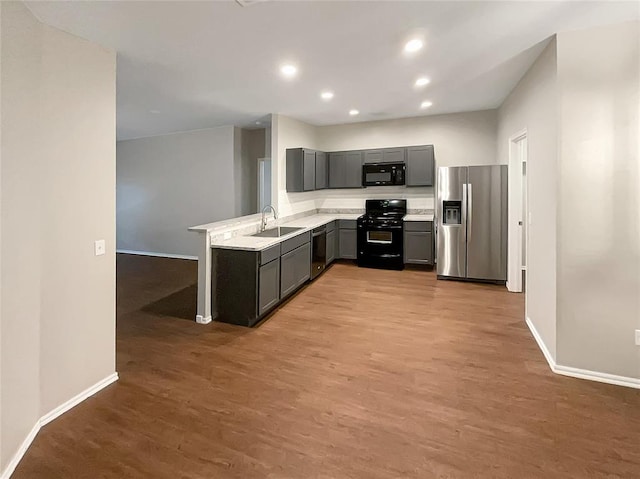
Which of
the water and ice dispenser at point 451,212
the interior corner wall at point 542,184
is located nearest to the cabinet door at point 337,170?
the water and ice dispenser at point 451,212

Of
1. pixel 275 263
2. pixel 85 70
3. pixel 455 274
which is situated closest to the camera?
pixel 85 70

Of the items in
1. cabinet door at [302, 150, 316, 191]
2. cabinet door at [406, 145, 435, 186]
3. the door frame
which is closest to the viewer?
the door frame

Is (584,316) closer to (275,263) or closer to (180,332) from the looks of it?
(275,263)

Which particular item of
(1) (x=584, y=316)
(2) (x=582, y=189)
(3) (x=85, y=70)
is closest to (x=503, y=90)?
(2) (x=582, y=189)

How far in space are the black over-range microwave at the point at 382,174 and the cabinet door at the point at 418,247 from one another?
3.27 ft

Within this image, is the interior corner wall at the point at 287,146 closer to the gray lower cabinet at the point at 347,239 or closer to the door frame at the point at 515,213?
the gray lower cabinet at the point at 347,239

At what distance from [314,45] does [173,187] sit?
550 cm

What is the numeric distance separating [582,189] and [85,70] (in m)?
3.67

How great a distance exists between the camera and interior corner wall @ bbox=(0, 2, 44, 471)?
1823mm

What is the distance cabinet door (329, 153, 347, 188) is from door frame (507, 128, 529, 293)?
116 inches

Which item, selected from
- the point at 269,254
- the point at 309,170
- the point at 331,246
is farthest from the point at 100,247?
the point at 331,246

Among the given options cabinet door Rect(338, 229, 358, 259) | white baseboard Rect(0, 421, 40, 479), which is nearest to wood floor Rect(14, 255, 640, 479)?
white baseboard Rect(0, 421, 40, 479)

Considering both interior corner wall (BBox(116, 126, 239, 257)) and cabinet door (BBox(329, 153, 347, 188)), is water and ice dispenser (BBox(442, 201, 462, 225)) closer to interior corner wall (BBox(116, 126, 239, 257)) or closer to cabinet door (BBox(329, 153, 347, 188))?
cabinet door (BBox(329, 153, 347, 188))

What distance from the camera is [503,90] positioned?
4570 mm
